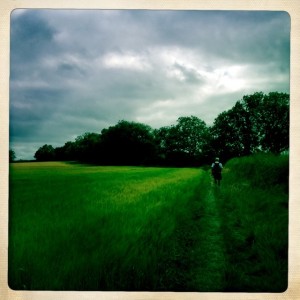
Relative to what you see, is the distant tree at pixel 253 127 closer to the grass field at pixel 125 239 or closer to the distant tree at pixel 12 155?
the grass field at pixel 125 239

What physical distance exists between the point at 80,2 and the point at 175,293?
7.70 ft

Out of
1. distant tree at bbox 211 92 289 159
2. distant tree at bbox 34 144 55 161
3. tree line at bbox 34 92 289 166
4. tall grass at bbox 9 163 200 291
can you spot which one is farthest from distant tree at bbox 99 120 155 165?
distant tree at bbox 211 92 289 159

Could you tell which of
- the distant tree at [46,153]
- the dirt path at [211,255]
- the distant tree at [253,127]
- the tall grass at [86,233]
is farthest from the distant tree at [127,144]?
the dirt path at [211,255]

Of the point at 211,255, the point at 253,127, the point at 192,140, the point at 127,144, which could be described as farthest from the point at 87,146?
the point at 253,127

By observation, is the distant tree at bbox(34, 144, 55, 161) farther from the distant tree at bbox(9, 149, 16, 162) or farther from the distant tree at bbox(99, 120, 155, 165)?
the distant tree at bbox(99, 120, 155, 165)

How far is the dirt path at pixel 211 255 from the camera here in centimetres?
209

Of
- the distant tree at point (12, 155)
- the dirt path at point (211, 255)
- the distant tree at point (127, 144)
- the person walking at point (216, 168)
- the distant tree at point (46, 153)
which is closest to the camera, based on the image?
the dirt path at point (211, 255)

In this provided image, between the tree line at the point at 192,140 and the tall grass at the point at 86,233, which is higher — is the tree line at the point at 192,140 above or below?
above

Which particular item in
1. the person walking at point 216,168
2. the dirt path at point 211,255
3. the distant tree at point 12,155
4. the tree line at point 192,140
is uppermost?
the tree line at point 192,140

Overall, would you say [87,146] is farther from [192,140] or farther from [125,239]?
A: [192,140]

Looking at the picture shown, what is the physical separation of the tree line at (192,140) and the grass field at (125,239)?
0.54 ft

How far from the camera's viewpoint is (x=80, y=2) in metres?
2.31

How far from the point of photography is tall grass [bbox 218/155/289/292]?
210cm

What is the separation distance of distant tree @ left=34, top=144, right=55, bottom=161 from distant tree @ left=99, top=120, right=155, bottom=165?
1.50 feet
